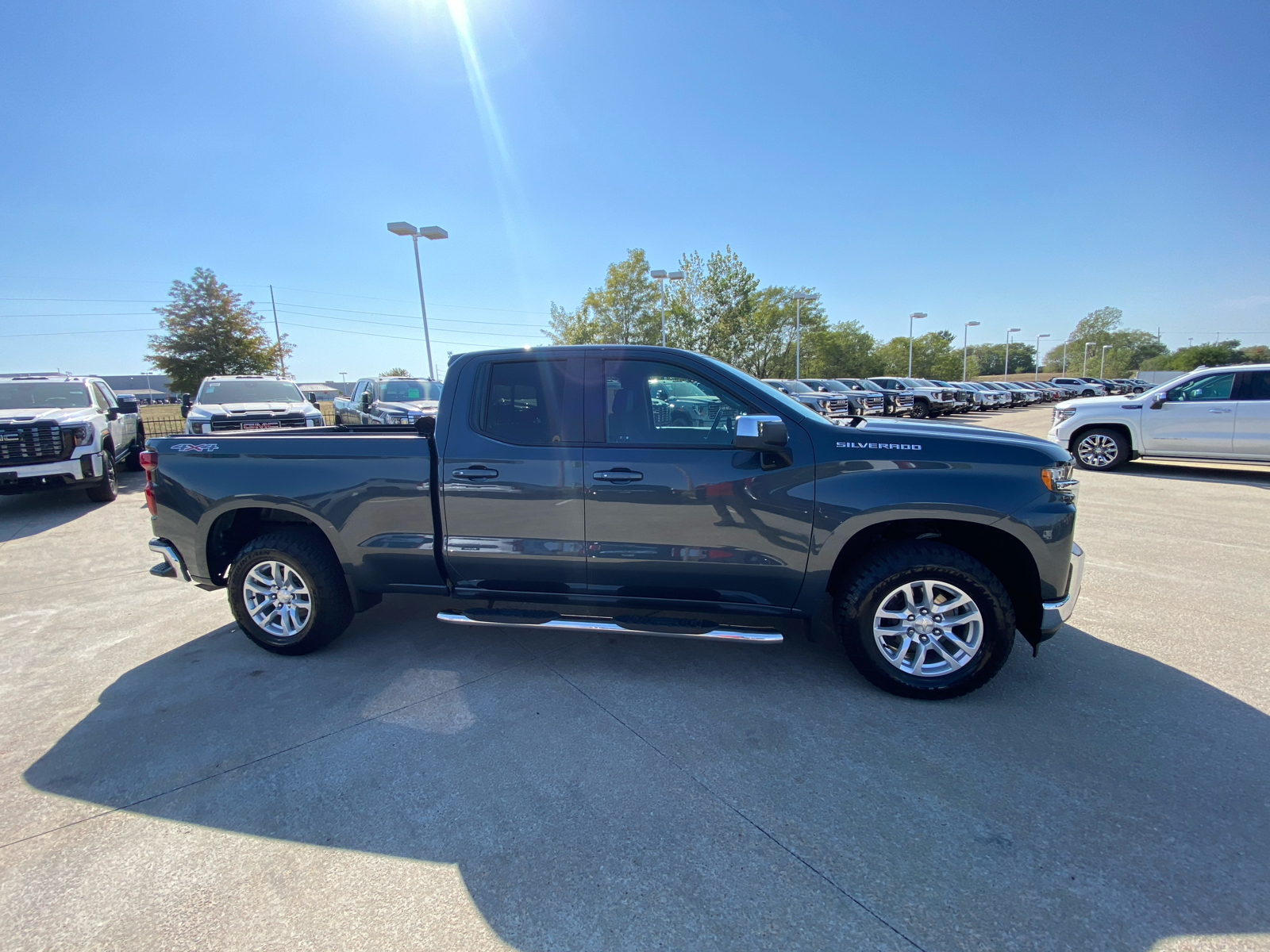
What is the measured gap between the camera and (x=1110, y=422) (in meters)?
10.3

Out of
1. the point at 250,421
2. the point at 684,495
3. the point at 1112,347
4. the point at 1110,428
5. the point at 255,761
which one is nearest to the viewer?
the point at 255,761

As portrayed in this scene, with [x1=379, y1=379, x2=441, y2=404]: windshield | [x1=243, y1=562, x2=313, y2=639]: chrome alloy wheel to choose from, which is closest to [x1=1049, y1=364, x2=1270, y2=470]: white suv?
[x1=243, y1=562, x2=313, y2=639]: chrome alloy wheel

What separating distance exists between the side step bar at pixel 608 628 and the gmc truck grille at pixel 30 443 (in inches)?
318

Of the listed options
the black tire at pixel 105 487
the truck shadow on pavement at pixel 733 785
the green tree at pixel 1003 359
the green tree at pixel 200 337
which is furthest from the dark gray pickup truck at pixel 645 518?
the green tree at pixel 1003 359

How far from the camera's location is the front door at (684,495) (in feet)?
10.6

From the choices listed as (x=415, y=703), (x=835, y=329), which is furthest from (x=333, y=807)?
(x=835, y=329)

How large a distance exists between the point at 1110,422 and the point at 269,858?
12.8 metres

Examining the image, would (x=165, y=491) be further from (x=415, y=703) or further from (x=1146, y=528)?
(x=1146, y=528)

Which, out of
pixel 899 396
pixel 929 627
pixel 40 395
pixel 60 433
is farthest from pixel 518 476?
pixel 899 396

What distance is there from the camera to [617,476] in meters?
3.34

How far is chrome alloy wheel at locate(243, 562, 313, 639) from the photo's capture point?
3.82 meters

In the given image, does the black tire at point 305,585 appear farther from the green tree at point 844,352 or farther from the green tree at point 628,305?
the green tree at point 844,352

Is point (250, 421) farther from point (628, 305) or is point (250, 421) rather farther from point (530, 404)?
point (628, 305)

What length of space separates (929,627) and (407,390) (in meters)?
14.6
